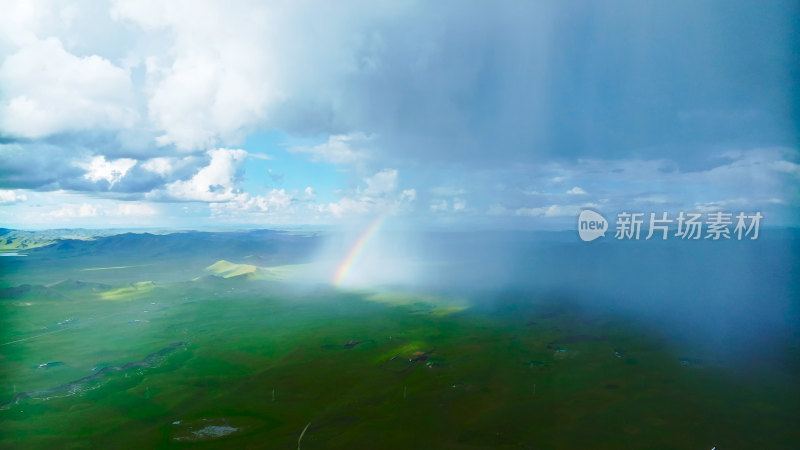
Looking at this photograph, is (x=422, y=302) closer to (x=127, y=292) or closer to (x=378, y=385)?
(x=378, y=385)

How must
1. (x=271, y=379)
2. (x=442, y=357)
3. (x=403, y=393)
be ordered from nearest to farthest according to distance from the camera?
(x=403, y=393) < (x=271, y=379) < (x=442, y=357)

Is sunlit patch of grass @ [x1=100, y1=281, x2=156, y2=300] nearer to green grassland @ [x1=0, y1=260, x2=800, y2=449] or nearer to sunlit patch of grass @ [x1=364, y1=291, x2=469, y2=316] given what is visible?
green grassland @ [x1=0, y1=260, x2=800, y2=449]

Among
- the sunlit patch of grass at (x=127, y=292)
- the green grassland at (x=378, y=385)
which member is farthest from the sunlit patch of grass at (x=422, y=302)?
the sunlit patch of grass at (x=127, y=292)

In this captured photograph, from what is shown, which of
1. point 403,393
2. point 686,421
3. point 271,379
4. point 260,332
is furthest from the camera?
point 260,332

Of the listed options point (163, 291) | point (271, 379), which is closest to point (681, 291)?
point (271, 379)

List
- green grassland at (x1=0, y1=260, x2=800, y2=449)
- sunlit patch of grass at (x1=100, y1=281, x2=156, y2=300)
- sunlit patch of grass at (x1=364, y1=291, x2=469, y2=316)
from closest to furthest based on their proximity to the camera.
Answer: green grassland at (x1=0, y1=260, x2=800, y2=449), sunlit patch of grass at (x1=364, y1=291, x2=469, y2=316), sunlit patch of grass at (x1=100, y1=281, x2=156, y2=300)

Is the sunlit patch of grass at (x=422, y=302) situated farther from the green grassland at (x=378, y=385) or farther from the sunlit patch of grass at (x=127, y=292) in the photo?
the sunlit patch of grass at (x=127, y=292)

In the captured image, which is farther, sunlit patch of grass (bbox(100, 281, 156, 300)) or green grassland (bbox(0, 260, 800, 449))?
sunlit patch of grass (bbox(100, 281, 156, 300))

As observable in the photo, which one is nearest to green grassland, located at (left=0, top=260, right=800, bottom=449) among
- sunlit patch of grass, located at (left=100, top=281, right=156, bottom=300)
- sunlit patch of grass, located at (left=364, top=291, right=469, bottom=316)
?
sunlit patch of grass, located at (left=364, top=291, right=469, bottom=316)

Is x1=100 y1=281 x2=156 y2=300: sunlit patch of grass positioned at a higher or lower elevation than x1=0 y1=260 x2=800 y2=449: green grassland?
higher

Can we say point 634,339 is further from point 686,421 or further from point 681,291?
point 681,291
